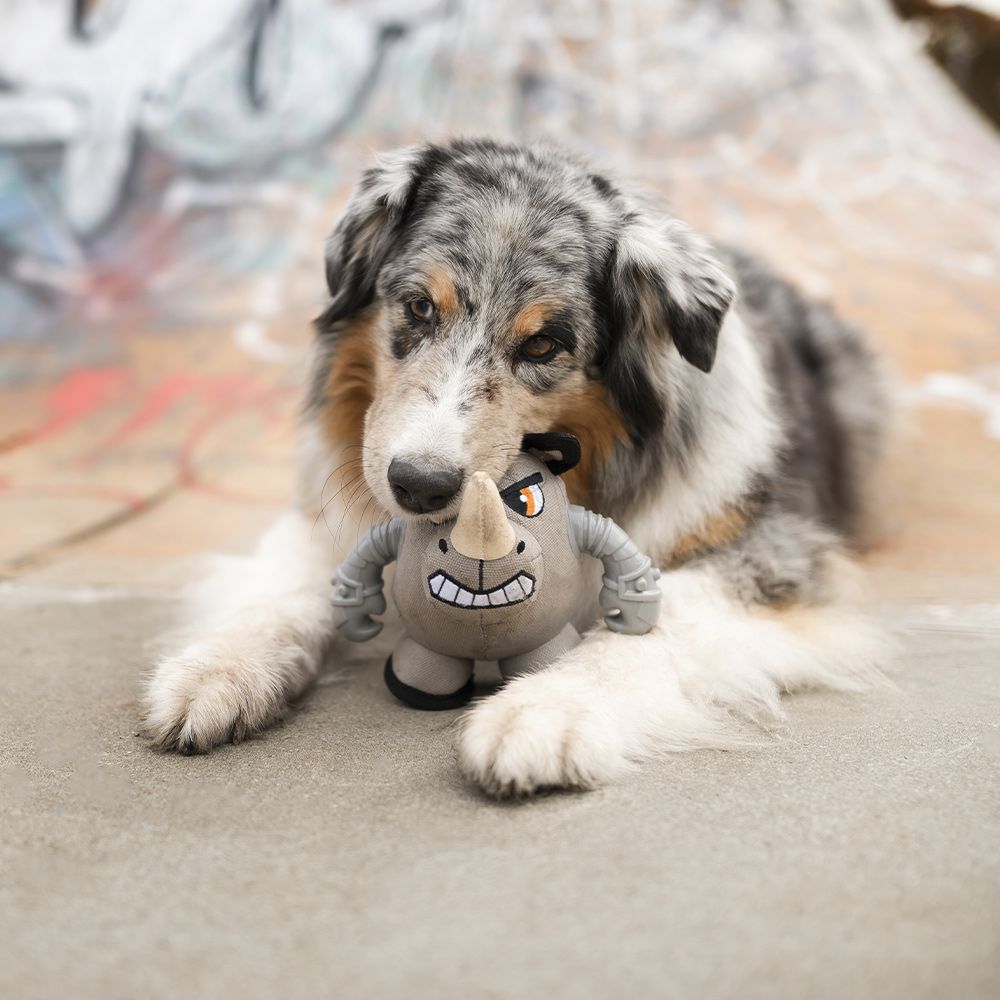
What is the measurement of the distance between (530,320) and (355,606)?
0.82m

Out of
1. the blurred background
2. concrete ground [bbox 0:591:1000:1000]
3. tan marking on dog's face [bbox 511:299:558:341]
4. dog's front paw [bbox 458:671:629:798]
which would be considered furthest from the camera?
the blurred background

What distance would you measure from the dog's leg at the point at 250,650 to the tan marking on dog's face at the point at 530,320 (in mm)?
920

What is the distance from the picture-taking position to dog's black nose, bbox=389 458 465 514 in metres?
2.18

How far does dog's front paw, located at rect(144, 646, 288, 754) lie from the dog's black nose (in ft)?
1.84

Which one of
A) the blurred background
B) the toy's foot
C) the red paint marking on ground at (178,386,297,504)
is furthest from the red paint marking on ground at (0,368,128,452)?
the toy's foot

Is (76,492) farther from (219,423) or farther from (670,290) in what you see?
(670,290)

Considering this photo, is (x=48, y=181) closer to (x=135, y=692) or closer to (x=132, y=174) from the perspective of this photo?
(x=132, y=174)

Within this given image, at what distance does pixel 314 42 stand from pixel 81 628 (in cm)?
593

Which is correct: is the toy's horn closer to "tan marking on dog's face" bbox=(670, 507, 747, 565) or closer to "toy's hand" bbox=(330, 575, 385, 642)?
"toy's hand" bbox=(330, 575, 385, 642)

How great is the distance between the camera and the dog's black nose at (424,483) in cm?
218

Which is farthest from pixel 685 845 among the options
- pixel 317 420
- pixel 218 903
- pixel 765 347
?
pixel 765 347

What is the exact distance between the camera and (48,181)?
706 cm

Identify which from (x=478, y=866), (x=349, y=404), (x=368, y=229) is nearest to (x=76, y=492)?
(x=349, y=404)

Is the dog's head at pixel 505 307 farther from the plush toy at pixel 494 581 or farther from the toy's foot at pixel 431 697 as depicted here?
the toy's foot at pixel 431 697
